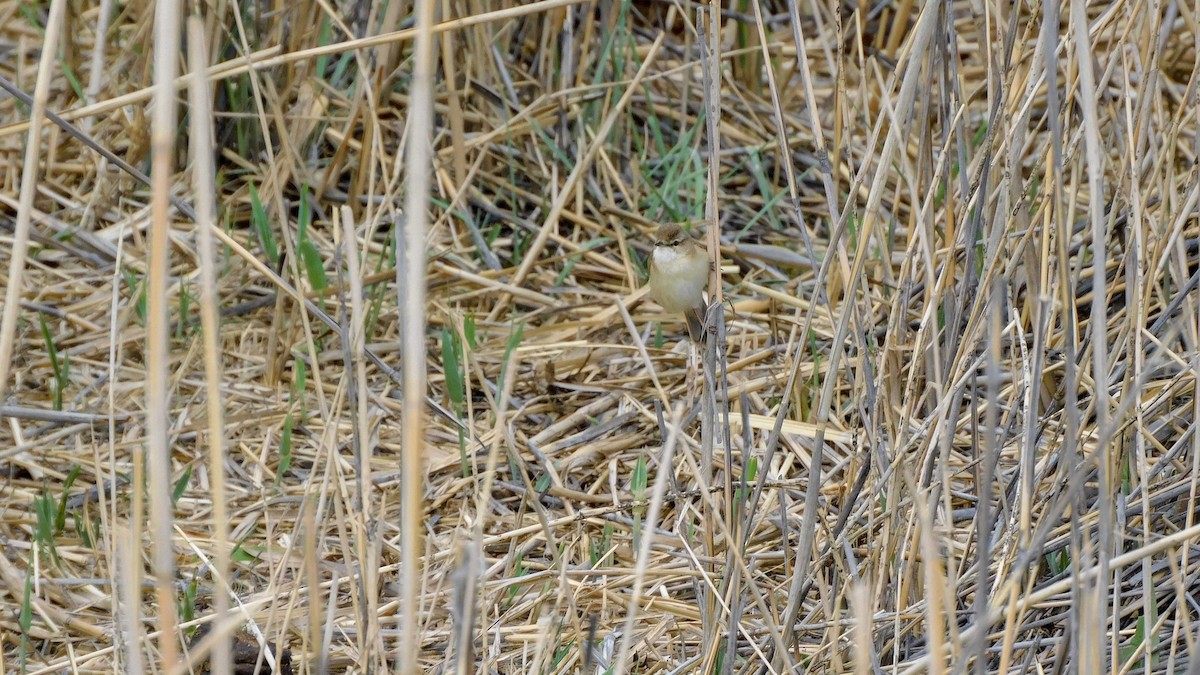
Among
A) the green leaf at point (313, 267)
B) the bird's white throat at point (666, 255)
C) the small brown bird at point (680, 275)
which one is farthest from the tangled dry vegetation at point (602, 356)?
the bird's white throat at point (666, 255)

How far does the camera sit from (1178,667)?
1.76 meters

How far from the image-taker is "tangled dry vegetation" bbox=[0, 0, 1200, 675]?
140 cm

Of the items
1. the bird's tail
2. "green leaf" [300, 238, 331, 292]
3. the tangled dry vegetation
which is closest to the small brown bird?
the bird's tail

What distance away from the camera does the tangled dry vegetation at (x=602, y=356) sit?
4.60 feet

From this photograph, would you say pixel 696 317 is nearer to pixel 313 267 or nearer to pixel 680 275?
pixel 680 275

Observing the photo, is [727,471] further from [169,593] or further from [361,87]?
[361,87]

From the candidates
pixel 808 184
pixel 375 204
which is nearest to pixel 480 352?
pixel 375 204

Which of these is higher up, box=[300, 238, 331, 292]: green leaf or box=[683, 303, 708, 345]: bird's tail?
box=[300, 238, 331, 292]: green leaf

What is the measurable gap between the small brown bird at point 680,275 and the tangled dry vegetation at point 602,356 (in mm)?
137

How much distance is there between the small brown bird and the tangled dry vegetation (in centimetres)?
14

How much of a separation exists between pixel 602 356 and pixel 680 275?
0.55 m

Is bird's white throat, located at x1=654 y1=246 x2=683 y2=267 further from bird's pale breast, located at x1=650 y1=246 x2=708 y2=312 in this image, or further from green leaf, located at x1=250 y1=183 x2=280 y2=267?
green leaf, located at x1=250 y1=183 x2=280 y2=267

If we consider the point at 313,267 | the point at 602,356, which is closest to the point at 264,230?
the point at 313,267

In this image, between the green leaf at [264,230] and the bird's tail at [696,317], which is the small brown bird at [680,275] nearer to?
the bird's tail at [696,317]
